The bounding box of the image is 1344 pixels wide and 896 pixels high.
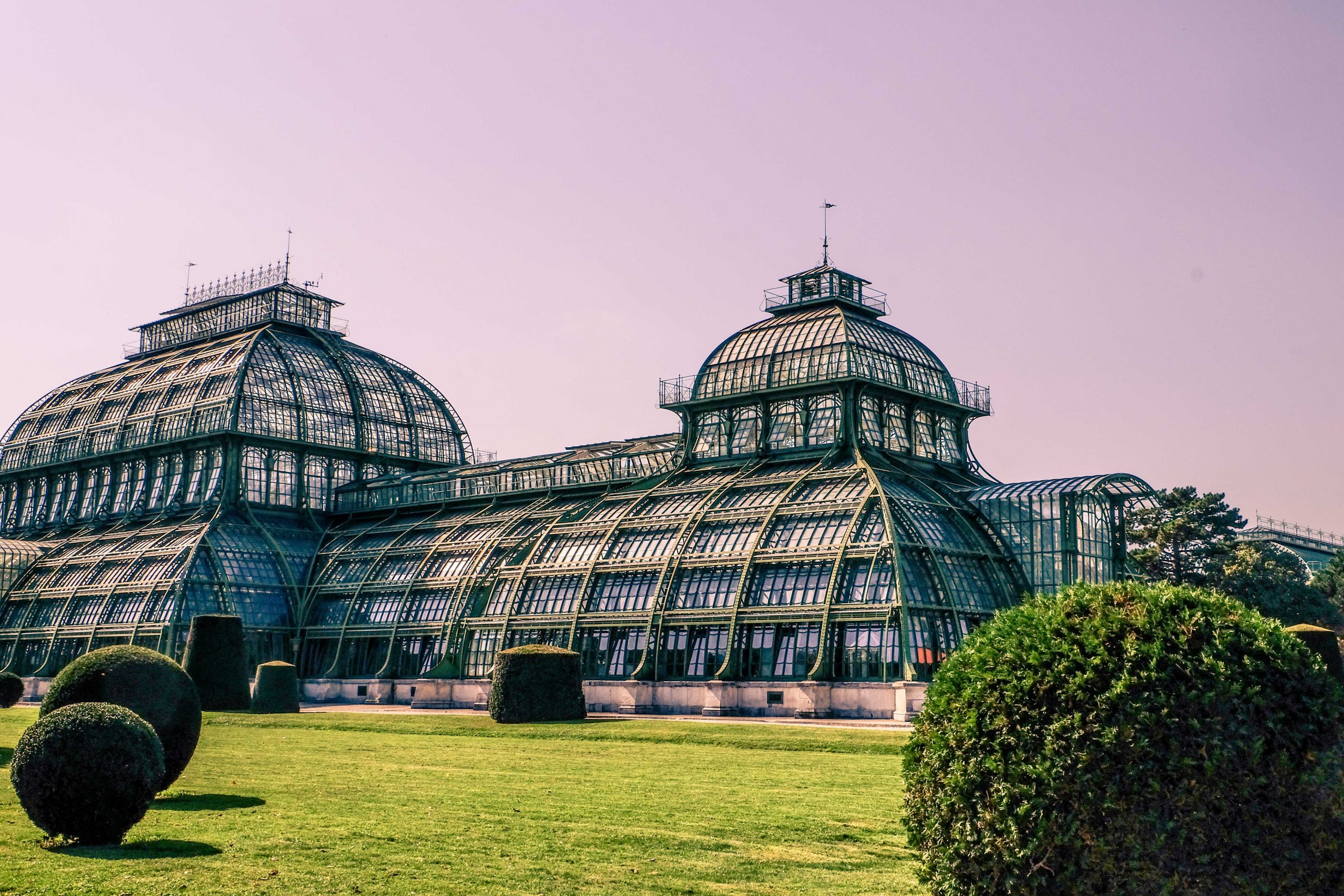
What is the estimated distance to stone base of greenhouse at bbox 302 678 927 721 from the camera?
53125mm

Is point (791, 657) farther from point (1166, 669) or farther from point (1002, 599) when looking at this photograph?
point (1166, 669)

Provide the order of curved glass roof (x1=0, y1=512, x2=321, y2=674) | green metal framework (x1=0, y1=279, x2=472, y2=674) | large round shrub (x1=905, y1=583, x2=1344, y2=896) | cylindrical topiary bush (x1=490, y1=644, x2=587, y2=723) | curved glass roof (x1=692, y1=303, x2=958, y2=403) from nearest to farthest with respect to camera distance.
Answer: large round shrub (x1=905, y1=583, x2=1344, y2=896), cylindrical topiary bush (x1=490, y1=644, x2=587, y2=723), curved glass roof (x1=692, y1=303, x2=958, y2=403), curved glass roof (x1=0, y1=512, x2=321, y2=674), green metal framework (x1=0, y1=279, x2=472, y2=674)

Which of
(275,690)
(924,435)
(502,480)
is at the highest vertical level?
(924,435)

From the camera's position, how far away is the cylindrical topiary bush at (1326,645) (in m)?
39.1

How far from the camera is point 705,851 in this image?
810 inches

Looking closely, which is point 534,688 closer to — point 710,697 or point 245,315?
point 710,697

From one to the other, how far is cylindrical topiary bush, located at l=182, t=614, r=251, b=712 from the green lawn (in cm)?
1602

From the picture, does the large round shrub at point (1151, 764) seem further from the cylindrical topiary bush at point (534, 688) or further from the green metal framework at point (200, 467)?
the green metal framework at point (200, 467)

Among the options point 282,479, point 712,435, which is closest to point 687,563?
point 712,435

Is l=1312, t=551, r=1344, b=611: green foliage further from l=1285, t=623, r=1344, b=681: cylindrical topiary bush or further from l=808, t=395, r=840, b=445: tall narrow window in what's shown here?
l=1285, t=623, r=1344, b=681: cylindrical topiary bush

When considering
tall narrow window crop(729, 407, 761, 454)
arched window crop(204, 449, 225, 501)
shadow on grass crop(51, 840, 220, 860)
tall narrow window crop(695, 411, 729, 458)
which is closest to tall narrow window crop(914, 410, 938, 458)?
tall narrow window crop(729, 407, 761, 454)

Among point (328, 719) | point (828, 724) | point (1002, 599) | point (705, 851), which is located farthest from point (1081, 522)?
point (705, 851)

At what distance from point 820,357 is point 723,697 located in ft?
67.9

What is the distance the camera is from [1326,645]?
4053cm
